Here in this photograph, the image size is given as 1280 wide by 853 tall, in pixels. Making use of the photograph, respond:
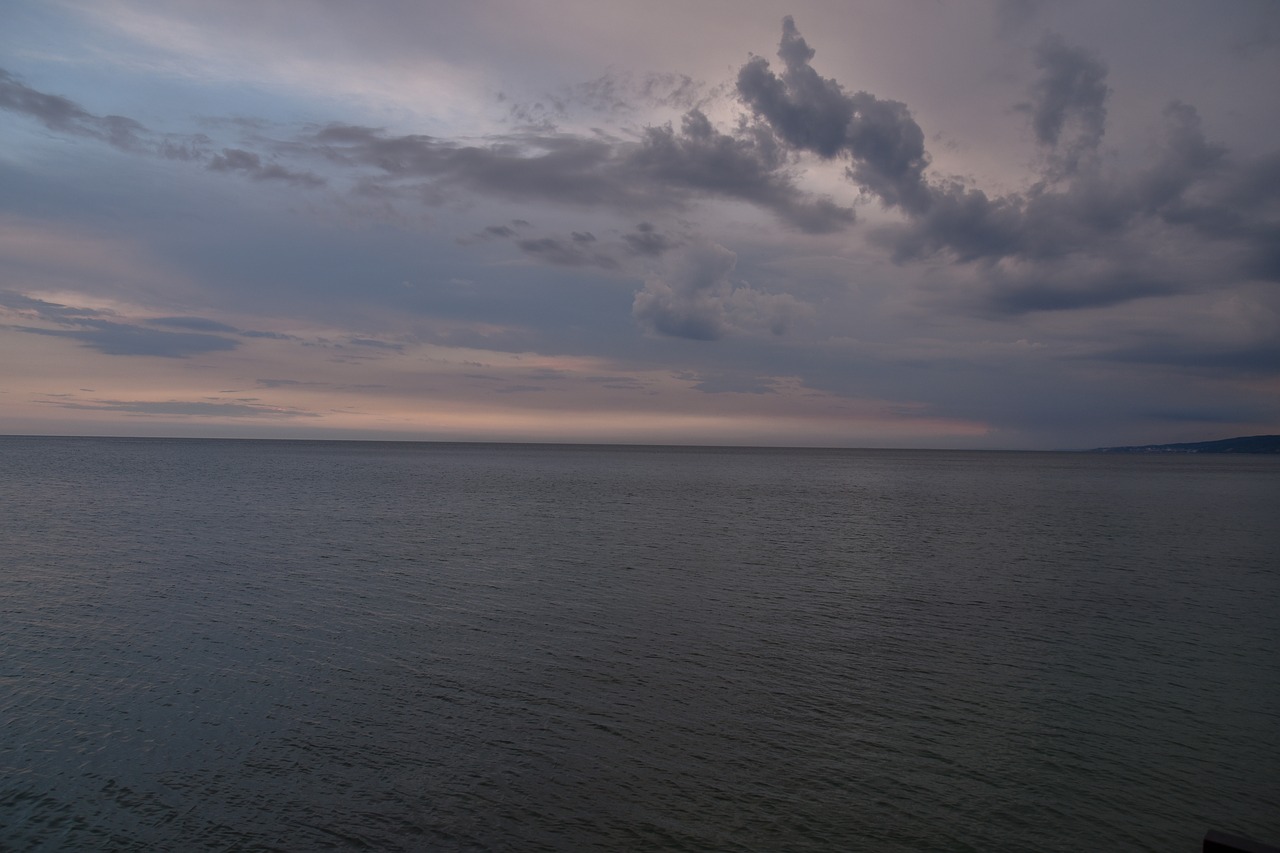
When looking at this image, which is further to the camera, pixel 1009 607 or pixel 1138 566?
pixel 1138 566

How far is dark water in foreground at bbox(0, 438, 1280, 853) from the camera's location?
13.8 m

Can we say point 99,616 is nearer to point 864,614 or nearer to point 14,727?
point 14,727

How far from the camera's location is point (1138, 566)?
42531 millimetres

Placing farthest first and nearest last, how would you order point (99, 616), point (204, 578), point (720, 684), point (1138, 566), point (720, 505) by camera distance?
point (720, 505), point (1138, 566), point (204, 578), point (99, 616), point (720, 684)

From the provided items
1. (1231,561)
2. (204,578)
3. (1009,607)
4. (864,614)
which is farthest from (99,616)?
(1231,561)

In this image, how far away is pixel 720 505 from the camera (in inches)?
3216

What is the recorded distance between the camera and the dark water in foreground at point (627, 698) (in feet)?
45.4

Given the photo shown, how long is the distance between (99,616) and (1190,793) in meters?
33.0

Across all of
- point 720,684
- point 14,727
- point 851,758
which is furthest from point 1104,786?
point 14,727

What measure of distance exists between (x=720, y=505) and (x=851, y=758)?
65.6m

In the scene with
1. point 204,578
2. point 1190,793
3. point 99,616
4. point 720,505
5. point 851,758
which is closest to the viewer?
point 1190,793

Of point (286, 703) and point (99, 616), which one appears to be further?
point (99, 616)

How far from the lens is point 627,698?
19.7 m

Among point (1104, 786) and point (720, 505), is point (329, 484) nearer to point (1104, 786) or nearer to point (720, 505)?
point (720, 505)
